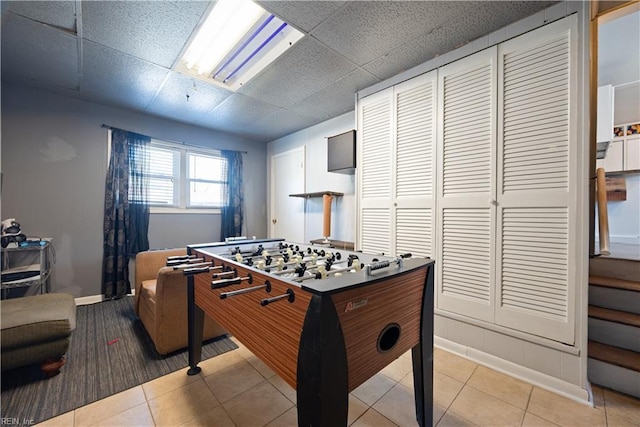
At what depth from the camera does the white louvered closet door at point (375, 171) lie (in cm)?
251

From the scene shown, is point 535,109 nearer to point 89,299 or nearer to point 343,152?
point 343,152

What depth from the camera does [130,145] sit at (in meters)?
3.32

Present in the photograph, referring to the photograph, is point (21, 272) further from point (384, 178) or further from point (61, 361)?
point (384, 178)

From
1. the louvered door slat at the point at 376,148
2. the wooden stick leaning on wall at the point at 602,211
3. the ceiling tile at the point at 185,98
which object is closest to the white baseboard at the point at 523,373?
the wooden stick leaning on wall at the point at 602,211

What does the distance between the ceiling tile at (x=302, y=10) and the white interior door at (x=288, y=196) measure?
7.58ft

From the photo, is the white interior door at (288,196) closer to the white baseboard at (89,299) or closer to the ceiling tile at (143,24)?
the ceiling tile at (143,24)

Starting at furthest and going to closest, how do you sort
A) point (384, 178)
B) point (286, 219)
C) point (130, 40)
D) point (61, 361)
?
point (286, 219) → point (384, 178) → point (130, 40) → point (61, 361)

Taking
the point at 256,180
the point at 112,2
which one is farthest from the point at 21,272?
the point at 256,180

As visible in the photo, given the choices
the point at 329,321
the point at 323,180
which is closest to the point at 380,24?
the point at 329,321

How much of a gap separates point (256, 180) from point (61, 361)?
134 inches

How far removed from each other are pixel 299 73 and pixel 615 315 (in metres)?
3.20

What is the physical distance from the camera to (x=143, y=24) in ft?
5.85

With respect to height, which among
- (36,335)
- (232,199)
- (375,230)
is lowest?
(36,335)

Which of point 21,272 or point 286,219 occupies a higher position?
point 286,219
